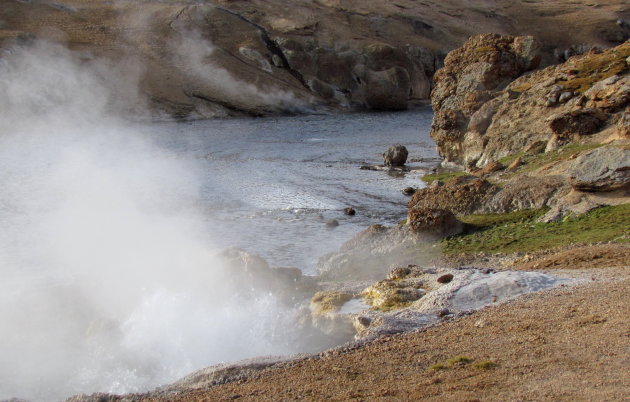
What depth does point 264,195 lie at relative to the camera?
29.8 metres

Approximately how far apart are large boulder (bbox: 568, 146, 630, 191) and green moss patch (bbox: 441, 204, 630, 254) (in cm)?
69

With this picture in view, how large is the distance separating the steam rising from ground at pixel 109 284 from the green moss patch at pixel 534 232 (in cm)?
569

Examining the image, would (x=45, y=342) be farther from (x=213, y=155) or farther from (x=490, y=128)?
(x=213, y=155)

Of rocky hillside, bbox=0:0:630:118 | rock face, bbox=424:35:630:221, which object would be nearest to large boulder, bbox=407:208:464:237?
rock face, bbox=424:35:630:221

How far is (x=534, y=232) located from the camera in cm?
1725

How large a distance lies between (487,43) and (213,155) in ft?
57.3

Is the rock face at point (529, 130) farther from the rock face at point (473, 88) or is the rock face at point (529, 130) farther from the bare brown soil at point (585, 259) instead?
the bare brown soil at point (585, 259)

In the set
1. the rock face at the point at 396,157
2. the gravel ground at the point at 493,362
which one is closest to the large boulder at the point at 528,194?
the gravel ground at the point at 493,362

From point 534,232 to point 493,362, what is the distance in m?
9.18

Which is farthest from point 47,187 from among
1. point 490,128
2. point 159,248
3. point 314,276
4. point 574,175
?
point 574,175

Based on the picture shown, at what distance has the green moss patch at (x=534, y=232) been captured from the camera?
15.9 m

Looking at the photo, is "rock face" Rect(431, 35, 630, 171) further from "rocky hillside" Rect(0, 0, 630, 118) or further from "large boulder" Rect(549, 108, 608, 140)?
"rocky hillside" Rect(0, 0, 630, 118)

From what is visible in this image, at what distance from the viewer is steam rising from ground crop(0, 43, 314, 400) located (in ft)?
40.1

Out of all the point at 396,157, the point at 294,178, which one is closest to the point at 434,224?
the point at 294,178
